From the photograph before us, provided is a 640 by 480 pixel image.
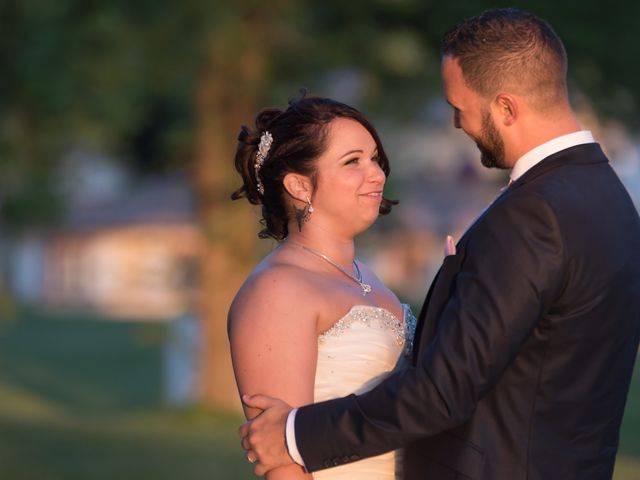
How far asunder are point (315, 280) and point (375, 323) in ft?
0.82

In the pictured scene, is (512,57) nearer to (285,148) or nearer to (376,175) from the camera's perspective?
(376,175)

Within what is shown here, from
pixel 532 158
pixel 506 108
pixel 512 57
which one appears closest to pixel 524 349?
pixel 532 158

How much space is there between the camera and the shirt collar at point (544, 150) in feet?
11.7

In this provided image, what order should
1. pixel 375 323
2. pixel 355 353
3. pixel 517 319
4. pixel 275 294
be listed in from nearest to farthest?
pixel 517 319
pixel 275 294
pixel 355 353
pixel 375 323

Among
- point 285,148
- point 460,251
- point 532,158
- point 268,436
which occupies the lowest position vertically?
point 268,436

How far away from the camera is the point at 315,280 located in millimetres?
4008

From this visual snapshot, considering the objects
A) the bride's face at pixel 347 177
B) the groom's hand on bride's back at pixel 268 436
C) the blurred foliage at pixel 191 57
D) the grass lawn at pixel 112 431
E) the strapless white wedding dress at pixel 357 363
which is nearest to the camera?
the groom's hand on bride's back at pixel 268 436

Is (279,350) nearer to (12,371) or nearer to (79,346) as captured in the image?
(12,371)

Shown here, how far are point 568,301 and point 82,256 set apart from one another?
61288 mm

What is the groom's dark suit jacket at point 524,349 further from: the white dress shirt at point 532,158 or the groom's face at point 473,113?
the groom's face at point 473,113

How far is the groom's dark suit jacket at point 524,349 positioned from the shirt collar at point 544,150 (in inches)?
0.7

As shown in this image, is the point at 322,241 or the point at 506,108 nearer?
the point at 506,108

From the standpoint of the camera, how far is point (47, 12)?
46.3 ft

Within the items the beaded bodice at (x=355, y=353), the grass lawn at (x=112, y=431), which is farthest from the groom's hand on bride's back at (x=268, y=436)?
the grass lawn at (x=112, y=431)
